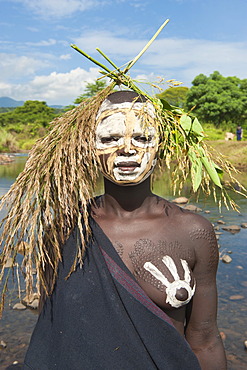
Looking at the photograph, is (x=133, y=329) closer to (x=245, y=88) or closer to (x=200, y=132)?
(x=200, y=132)

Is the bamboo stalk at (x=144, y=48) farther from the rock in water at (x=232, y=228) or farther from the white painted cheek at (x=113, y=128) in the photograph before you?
the rock in water at (x=232, y=228)

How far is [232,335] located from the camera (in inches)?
205

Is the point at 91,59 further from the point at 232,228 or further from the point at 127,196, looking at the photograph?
the point at 232,228

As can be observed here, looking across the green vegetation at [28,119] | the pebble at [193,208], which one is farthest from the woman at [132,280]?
the green vegetation at [28,119]

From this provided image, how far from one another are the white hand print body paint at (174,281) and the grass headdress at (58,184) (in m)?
0.38

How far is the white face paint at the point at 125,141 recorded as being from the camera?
213 centimetres

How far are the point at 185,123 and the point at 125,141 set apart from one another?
Result: 394 mm

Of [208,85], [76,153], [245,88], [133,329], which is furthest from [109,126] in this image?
[245,88]

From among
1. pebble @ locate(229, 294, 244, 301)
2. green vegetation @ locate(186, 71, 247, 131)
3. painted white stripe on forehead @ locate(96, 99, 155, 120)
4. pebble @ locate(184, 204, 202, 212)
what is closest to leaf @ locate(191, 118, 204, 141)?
painted white stripe on forehead @ locate(96, 99, 155, 120)

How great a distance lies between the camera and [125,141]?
213 cm

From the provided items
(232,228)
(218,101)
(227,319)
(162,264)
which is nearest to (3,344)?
(227,319)

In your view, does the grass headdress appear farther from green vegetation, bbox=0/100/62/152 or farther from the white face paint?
green vegetation, bbox=0/100/62/152

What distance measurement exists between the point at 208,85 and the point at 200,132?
36872 mm

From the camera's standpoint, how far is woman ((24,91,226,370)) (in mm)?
2020
